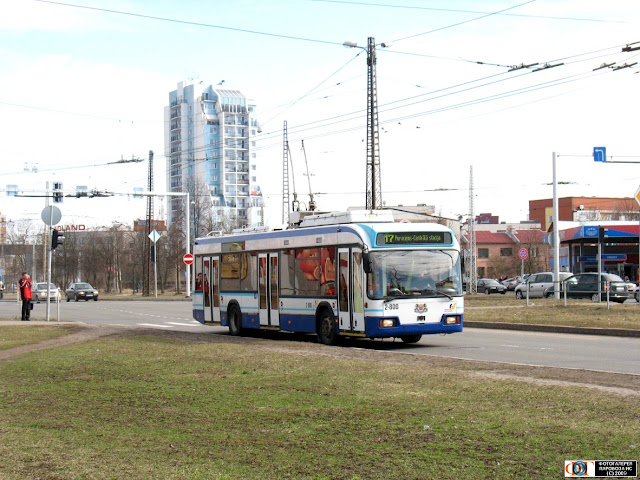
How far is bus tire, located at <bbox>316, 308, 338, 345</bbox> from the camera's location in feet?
68.0

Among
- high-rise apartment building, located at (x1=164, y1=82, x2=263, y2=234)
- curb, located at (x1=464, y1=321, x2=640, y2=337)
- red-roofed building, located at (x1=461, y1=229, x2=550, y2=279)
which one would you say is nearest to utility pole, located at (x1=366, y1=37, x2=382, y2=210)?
curb, located at (x1=464, y1=321, x2=640, y2=337)

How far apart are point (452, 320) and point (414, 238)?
2092 mm

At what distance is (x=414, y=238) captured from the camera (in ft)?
65.8

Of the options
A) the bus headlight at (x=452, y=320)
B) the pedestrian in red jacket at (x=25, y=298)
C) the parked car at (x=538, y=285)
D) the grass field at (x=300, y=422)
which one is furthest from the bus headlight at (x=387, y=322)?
the parked car at (x=538, y=285)

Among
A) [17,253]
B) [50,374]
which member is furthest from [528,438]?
[17,253]

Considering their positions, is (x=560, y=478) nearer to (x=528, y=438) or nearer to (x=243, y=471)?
(x=528, y=438)

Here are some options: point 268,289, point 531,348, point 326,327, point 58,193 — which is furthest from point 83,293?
point 531,348

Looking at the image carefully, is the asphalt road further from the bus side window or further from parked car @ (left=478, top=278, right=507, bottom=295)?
parked car @ (left=478, top=278, right=507, bottom=295)

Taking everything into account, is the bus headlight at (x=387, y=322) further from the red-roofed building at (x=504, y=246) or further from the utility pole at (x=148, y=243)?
the red-roofed building at (x=504, y=246)

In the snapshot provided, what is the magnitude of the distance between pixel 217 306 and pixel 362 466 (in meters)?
19.9

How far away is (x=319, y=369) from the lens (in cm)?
1367

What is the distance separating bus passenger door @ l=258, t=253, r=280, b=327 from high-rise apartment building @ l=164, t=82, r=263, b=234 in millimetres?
144431

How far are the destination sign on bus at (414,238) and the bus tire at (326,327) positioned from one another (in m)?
2.40

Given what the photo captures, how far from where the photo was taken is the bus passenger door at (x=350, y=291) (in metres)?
19.8
